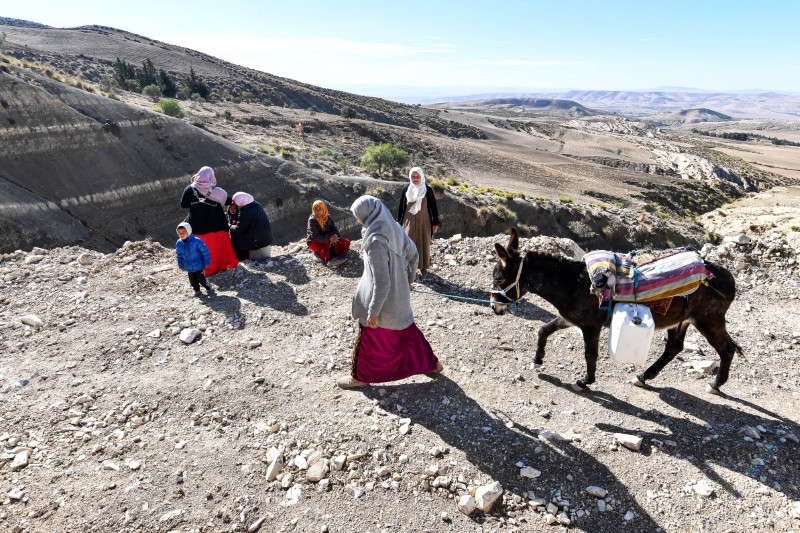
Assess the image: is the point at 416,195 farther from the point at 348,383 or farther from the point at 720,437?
the point at 720,437

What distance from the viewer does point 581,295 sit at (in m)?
4.43

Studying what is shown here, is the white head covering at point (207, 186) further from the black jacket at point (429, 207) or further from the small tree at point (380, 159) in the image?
the small tree at point (380, 159)

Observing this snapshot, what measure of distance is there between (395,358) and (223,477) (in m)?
1.75

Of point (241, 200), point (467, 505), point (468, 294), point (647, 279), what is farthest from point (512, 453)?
point (241, 200)

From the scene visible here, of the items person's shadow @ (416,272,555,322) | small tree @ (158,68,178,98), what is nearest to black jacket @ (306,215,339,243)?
person's shadow @ (416,272,555,322)

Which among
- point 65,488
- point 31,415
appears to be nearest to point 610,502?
point 65,488

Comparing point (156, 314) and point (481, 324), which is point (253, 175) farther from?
point (481, 324)

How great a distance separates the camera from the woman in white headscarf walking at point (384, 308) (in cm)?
384

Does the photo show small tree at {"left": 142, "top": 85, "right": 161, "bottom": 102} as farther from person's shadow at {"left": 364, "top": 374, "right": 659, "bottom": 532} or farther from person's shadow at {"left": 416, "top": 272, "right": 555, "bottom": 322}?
person's shadow at {"left": 364, "top": 374, "right": 659, "bottom": 532}

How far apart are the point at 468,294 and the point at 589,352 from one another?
2800 millimetres

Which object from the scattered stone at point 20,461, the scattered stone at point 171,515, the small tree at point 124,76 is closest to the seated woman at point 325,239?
the scattered stone at point 20,461

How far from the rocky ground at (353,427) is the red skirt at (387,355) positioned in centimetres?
25

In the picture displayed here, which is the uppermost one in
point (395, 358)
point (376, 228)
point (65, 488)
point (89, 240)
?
point (376, 228)

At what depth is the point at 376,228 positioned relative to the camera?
3.81m
